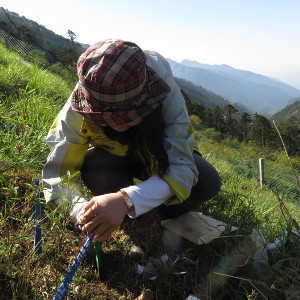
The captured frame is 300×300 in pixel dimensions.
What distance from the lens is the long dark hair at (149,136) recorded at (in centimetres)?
143

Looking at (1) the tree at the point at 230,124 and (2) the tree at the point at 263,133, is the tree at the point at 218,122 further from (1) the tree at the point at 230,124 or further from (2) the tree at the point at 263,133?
(2) the tree at the point at 263,133

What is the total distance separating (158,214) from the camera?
1.90 m

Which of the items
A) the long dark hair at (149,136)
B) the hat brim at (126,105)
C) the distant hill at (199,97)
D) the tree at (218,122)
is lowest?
the tree at (218,122)

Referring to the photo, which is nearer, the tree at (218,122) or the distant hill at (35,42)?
the distant hill at (35,42)

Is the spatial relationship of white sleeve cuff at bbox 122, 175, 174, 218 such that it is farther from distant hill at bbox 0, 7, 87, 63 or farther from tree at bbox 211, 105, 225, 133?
tree at bbox 211, 105, 225, 133

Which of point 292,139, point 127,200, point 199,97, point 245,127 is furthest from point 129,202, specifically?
point 199,97

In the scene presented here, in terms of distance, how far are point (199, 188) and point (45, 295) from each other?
1054 mm

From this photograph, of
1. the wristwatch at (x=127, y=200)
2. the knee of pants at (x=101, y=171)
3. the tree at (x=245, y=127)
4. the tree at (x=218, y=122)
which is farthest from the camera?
the tree at (x=218, y=122)

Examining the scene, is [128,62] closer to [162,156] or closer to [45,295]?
[162,156]

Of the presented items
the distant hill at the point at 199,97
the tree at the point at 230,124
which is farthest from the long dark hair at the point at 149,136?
the distant hill at the point at 199,97

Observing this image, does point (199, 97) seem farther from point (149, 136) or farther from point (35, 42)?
point (149, 136)

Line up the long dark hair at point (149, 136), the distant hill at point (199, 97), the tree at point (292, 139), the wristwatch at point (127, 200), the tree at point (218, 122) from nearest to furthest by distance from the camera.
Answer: the wristwatch at point (127, 200) < the long dark hair at point (149, 136) < the tree at point (292, 139) < the tree at point (218, 122) < the distant hill at point (199, 97)

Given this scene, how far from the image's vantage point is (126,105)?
124cm

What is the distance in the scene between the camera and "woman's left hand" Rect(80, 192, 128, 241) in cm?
116
